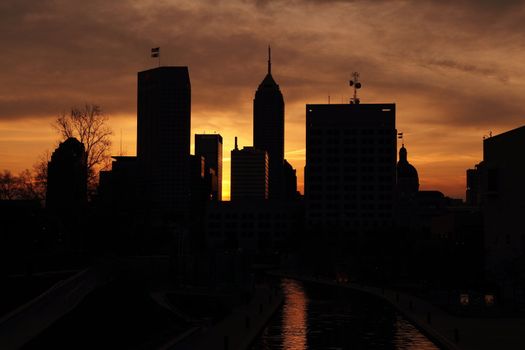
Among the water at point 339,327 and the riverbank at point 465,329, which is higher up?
the riverbank at point 465,329

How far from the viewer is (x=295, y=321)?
64.7 m

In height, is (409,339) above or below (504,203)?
below

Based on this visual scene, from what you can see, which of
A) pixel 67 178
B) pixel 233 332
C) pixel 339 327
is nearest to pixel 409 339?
pixel 339 327

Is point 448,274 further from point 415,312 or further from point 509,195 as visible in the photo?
point 415,312

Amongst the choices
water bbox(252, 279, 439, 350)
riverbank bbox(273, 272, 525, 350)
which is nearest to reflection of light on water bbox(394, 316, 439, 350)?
water bbox(252, 279, 439, 350)

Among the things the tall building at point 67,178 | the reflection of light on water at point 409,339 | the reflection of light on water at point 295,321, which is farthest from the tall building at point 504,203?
the tall building at point 67,178

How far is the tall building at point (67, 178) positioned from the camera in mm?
74500

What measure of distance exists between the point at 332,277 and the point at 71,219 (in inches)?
3247

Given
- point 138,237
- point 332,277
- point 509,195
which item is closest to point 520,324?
point 509,195

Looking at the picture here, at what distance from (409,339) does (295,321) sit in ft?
47.9

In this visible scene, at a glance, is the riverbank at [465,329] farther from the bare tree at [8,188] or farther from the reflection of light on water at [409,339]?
the bare tree at [8,188]

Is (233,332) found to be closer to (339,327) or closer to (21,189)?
(339,327)

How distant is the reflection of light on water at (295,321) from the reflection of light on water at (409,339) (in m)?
5.77

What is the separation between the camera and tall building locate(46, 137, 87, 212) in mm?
74500
